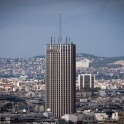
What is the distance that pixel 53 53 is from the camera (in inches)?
1558

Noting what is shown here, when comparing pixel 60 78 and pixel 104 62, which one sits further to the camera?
pixel 104 62

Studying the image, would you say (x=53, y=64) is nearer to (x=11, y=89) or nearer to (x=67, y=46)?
(x=67, y=46)

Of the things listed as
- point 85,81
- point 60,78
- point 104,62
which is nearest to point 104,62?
point 104,62

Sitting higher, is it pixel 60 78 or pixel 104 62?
pixel 104 62

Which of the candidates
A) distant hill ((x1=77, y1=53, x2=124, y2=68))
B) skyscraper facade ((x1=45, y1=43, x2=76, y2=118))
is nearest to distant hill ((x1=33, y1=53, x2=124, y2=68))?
distant hill ((x1=77, y1=53, x2=124, y2=68))

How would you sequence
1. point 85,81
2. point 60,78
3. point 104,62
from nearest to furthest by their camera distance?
point 60,78, point 85,81, point 104,62

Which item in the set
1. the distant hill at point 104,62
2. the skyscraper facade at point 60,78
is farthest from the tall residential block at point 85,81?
the skyscraper facade at point 60,78

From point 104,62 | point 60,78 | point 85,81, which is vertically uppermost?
point 104,62

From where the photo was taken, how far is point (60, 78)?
38.8 m

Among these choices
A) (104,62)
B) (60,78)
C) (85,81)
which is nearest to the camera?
(60,78)

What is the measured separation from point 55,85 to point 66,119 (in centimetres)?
483

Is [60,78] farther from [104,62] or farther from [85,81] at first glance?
[104,62]

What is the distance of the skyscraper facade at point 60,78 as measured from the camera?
38.0m

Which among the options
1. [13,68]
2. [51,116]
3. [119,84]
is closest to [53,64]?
[51,116]
